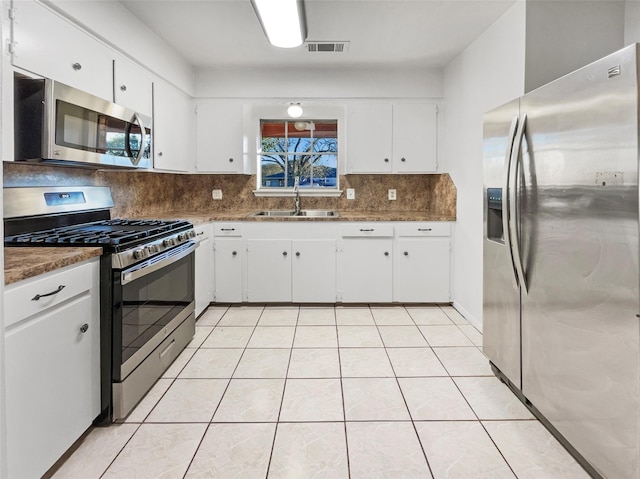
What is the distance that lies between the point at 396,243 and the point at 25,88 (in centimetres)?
293

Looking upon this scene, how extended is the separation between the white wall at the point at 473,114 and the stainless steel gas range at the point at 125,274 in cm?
217

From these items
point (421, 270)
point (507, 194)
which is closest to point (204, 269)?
point (421, 270)

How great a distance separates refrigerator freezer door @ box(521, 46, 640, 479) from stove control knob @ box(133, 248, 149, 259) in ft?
6.03

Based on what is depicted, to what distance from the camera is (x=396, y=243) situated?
12.7ft

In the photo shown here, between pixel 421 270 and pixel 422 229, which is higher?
pixel 422 229

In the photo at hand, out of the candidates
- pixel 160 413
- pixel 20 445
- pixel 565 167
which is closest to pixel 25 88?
pixel 20 445

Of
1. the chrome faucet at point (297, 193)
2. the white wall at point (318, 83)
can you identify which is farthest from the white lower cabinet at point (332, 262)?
the white wall at point (318, 83)

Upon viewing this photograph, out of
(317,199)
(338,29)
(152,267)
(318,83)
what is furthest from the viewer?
(317,199)

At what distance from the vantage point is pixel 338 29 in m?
3.11

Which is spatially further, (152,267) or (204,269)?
(204,269)

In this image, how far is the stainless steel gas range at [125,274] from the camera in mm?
1894

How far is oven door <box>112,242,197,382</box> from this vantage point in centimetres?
192

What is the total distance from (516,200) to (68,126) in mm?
2179

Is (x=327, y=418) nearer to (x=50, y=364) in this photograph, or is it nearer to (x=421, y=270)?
(x=50, y=364)
